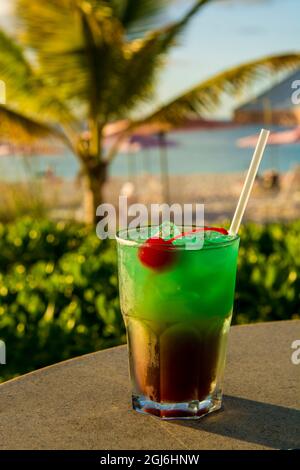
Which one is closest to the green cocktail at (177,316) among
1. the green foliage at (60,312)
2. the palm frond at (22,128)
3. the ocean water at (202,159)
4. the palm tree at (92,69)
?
the green foliage at (60,312)

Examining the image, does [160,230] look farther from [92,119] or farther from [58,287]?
[92,119]

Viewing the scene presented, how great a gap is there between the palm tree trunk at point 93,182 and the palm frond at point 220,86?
96 cm

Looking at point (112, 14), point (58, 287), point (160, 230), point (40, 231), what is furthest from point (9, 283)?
point (112, 14)

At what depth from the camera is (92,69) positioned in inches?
336

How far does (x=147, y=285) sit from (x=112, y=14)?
7.85 metres

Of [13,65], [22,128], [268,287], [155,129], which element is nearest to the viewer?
[268,287]

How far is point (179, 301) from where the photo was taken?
1.26 meters

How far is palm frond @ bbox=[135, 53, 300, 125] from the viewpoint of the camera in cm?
899

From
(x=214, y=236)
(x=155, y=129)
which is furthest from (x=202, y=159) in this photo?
(x=214, y=236)

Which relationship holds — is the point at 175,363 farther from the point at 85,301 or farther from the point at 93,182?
the point at 93,182

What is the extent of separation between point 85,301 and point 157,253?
1.70 m

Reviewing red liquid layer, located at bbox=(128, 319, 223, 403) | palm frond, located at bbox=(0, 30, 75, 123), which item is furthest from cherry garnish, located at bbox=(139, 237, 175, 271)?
palm frond, located at bbox=(0, 30, 75, 123)

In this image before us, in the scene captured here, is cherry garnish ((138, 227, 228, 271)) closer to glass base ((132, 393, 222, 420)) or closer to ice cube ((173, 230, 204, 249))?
ice cube ((173, 230, 204, 249))
